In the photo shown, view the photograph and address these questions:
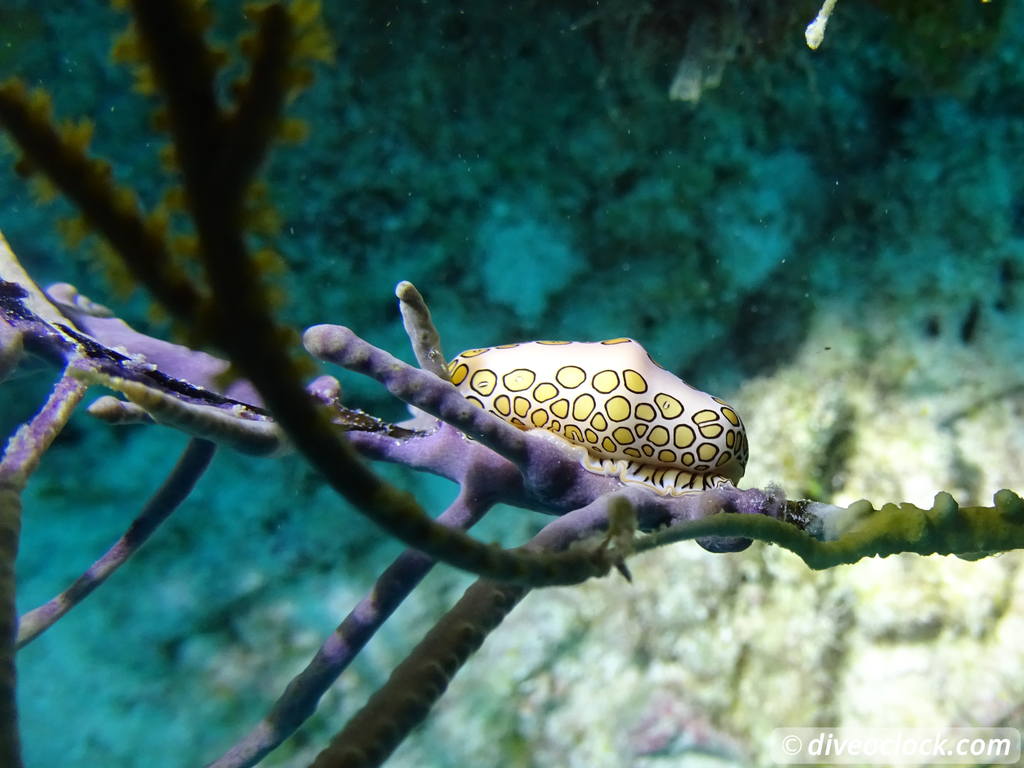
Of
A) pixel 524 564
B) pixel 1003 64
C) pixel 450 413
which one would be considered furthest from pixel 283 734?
pixel 1003 64

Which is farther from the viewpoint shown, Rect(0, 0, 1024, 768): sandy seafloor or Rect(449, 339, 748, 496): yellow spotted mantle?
Rect(0, 0, 1024, 768): sandy seafloor

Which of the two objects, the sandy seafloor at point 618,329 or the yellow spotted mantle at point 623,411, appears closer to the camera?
the yellow spotted mantle at point 623,411

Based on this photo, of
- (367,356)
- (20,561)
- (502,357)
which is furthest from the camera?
(20,561)

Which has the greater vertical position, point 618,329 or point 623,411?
point 618,329

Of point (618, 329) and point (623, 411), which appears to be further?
point (618, 329)

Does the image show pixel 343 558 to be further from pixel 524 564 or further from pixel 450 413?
pixel 524 564
